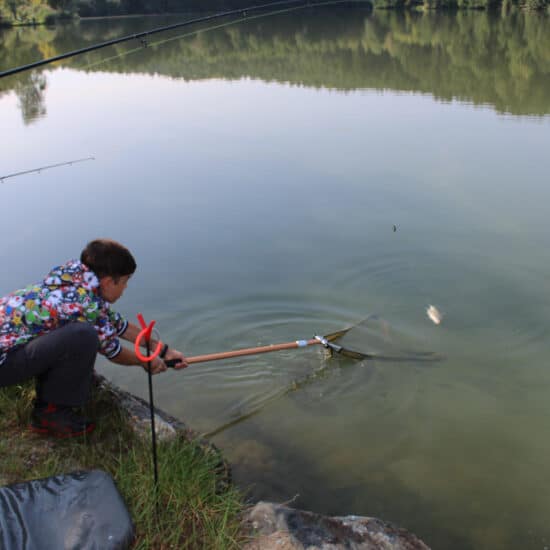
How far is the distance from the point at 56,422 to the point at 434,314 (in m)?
2.71

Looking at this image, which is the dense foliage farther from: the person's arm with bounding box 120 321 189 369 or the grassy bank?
the grassy bank

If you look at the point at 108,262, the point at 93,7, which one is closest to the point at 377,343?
the point at 108,262

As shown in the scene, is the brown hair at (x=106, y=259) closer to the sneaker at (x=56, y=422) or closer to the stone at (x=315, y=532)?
the sneaker at (x=56, y=422)

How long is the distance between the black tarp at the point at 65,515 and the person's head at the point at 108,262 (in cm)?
74

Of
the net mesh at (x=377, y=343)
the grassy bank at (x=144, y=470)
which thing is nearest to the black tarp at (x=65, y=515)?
the grassy bank at (x=144, y=470)

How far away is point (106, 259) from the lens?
8.13 ft

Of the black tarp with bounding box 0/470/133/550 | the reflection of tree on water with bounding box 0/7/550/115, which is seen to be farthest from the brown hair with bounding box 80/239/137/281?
the reflection of tree on water with bounding box 0/7/550/115

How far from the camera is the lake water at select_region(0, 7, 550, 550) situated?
3.05 metres

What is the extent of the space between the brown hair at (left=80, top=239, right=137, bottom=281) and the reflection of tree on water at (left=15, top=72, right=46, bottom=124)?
32.1 ft

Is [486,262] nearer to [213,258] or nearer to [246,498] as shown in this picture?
[213,258]

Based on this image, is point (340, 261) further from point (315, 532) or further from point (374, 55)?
point (374, 55)

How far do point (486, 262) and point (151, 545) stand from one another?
3.85m

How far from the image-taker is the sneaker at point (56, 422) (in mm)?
2629

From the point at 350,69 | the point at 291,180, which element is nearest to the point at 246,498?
the point at 291,180
